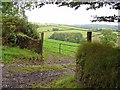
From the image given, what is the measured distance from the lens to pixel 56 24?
13.3ft

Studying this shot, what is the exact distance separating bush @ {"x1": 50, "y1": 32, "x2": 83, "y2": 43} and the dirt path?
300mm

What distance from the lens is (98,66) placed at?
2.73 m

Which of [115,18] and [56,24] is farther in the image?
[56,24]

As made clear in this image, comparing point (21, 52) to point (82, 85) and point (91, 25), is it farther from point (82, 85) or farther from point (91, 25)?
point (82, 85)

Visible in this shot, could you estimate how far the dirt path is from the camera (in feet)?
12.6

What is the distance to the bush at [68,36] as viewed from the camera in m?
3.84

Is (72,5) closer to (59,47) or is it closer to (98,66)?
(59,47)

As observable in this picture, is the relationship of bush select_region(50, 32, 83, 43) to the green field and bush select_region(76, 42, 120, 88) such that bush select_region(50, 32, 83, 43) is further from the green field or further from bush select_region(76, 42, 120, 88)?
bush select_region(76, 42, 120, 88)

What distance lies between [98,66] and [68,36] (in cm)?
135

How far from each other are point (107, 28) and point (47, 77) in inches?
47.3

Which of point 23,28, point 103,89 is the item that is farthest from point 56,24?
point 103,89

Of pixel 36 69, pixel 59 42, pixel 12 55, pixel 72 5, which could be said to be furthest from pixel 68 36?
pixel 12 55

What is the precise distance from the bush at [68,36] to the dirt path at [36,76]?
0.30m

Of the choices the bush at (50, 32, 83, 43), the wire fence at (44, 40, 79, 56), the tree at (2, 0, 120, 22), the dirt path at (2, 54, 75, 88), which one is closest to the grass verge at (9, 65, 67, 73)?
the dirt path at (2, 54, 75, 88)
